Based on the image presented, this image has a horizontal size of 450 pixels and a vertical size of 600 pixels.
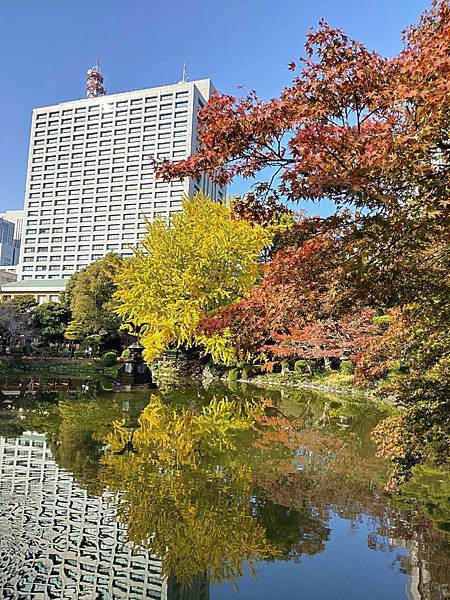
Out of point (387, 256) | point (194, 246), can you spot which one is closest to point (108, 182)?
point (194, 246)

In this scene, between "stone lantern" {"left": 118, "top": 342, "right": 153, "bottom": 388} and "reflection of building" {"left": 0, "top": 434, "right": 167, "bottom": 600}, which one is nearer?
"reflection of building" {"left": 0, "top": 434, "right": 167, "bottom": 600}

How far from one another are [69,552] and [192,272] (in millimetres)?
15381

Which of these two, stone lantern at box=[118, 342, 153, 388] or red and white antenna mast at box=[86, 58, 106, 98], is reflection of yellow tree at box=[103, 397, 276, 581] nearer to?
stone lantern at box=[118, 342, 153, 388]

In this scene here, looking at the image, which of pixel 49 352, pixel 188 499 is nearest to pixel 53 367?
pixel 49 352

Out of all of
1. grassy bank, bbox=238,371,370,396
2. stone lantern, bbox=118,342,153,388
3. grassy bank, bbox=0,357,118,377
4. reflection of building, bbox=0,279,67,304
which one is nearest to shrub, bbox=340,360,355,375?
grassy bank, bbox=238,371,370,396

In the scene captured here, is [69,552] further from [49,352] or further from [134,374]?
[49,352]

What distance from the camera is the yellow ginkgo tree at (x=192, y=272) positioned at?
18.4 m

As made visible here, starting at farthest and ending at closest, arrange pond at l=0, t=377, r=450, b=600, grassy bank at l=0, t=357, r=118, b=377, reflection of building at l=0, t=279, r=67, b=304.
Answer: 1. reflection of building at l=0, t=279, r=67, b=304
2. grassy bank at l=0, t=357, r=118, b=377
3. pond at l=0, t=377, r=450, b=600

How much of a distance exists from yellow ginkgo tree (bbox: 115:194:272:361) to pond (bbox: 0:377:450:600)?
9.87m

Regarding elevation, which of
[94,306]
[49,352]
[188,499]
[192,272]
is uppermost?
[192,272]

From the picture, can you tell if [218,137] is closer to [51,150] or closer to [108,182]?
[108,182]

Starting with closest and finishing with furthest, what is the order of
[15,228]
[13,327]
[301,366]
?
[301,366] < [13,327] < [15,228]

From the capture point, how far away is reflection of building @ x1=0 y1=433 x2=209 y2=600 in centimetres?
337

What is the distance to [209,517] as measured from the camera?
15.3 ft
